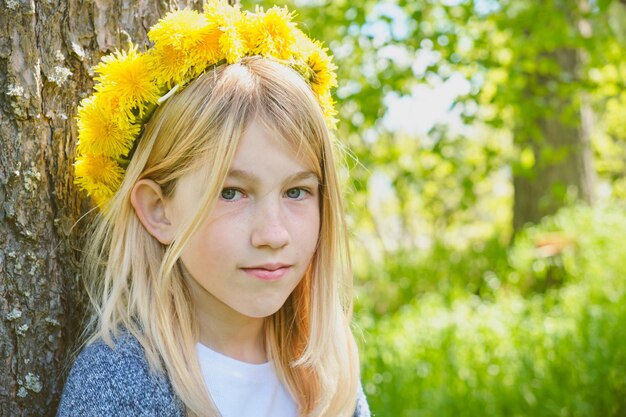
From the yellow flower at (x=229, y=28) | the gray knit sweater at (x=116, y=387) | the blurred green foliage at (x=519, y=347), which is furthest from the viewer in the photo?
the blurred green foliage at (x=519, y=347)

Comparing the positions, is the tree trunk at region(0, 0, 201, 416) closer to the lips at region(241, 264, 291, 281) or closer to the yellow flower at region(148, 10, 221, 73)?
the yellow flower at region(148, 10, 221, 73)

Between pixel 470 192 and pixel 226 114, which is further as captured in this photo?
pixel 470 192

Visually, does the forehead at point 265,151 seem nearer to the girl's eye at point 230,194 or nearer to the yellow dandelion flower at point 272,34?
the girl's eye at point 230,194

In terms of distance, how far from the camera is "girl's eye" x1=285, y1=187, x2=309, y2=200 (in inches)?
63.4

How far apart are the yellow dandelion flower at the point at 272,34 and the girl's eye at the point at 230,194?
328 millimetres

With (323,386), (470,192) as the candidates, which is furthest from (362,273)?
(323,386)

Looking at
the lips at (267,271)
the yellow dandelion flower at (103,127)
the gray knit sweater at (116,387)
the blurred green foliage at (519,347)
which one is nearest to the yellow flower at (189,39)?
the yellow dandelion flower at (103,127)

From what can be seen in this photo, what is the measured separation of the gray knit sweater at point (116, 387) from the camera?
147 centimetres

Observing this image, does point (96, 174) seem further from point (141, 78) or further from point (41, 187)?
point (141, 78)

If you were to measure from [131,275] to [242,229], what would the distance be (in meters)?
0.32

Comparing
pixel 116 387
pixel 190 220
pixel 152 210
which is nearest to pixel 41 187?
pixel 152 210

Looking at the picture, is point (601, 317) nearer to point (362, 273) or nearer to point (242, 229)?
point (242, 229)

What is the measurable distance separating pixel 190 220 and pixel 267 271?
0.63 ft

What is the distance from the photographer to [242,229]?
1.50 meters
